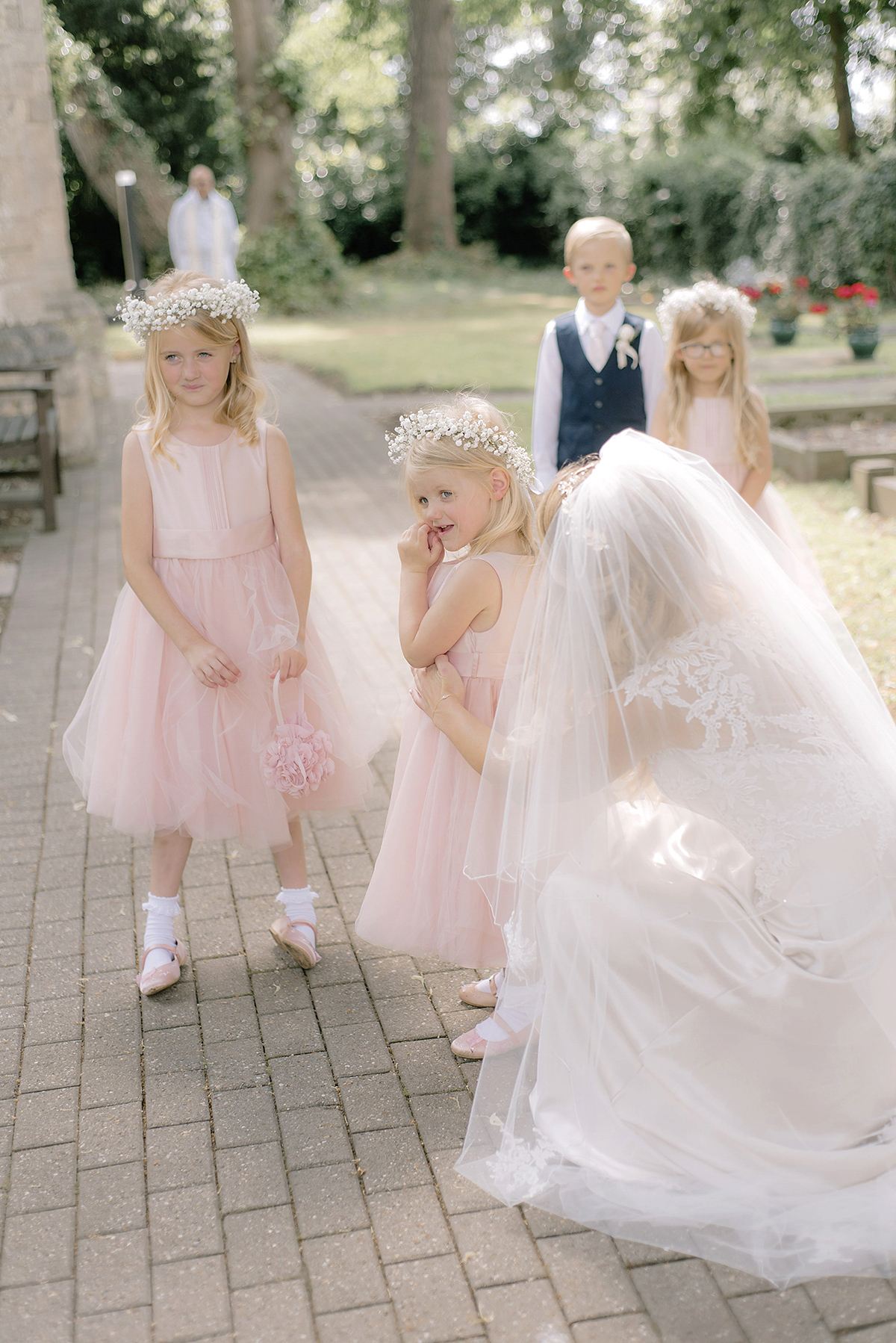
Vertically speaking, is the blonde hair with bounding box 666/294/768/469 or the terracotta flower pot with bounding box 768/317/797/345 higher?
the blonde hair with bounding box 666/294/768/469

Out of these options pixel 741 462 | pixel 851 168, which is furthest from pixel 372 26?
pixel 741 462

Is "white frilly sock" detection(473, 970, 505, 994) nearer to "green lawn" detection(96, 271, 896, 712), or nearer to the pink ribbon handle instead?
the pink ribbon handle

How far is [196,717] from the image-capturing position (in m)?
3.28

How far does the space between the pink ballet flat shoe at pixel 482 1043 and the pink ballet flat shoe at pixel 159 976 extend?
2.63 ft

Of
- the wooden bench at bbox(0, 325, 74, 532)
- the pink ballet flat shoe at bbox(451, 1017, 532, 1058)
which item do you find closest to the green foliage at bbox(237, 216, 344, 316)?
the wooden bench at bbox(0, 325, 74, 532)

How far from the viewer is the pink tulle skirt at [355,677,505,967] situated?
291 cm

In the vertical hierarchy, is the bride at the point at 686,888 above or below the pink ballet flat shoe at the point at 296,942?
above

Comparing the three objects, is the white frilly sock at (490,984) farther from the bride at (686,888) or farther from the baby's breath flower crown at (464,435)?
the baby's breath flower crown at (464,435)

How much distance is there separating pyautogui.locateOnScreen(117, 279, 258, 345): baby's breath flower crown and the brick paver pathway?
5.67 feet

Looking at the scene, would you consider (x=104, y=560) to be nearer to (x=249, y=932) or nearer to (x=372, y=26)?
(x=249, y=932)

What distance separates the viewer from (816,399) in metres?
11.7

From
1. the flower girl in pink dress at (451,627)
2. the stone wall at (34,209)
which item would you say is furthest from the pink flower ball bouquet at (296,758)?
the stone wall at (34,209)

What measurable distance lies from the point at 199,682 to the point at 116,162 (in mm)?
22312

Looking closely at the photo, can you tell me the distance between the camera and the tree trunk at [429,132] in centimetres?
2559
